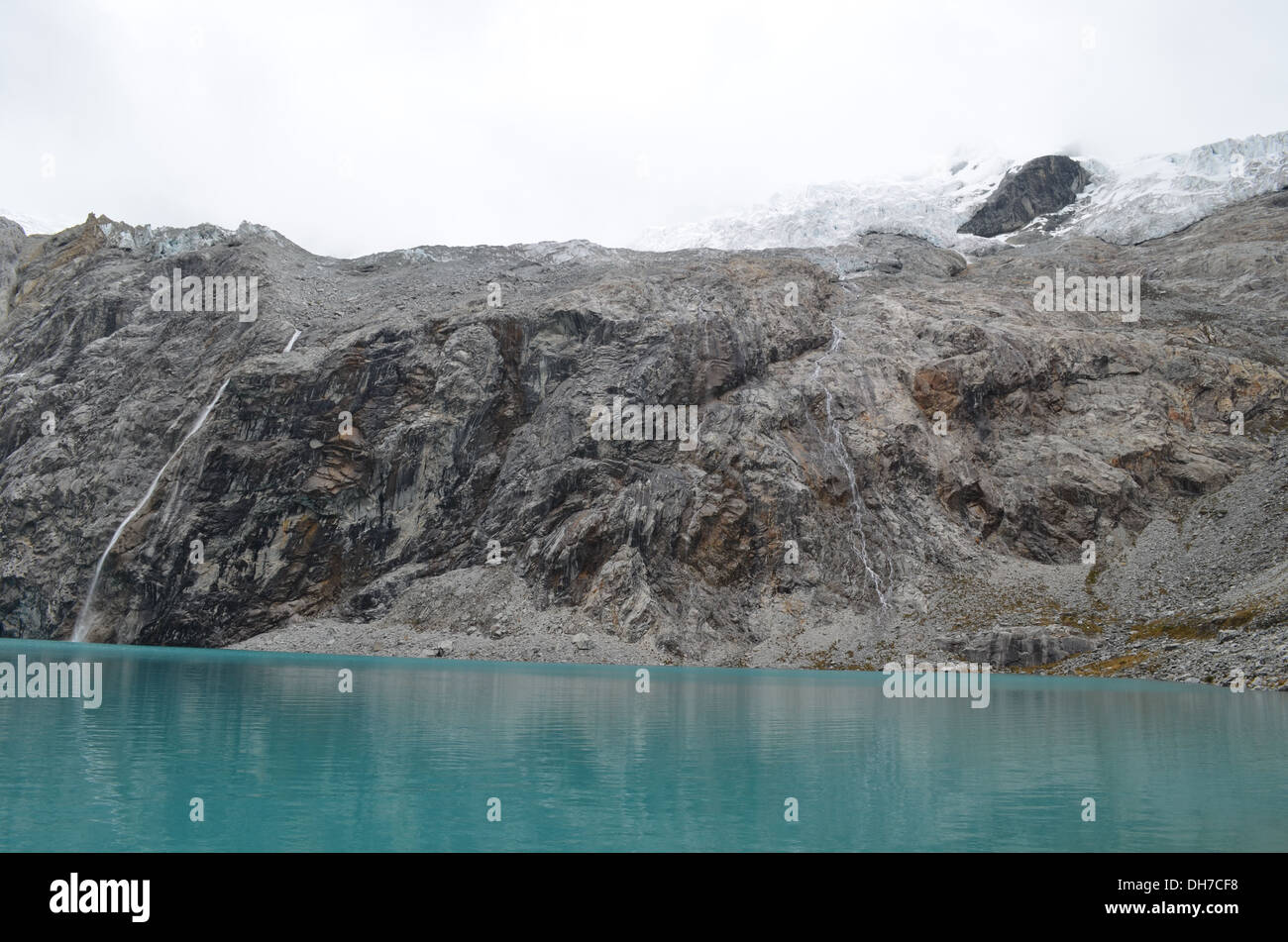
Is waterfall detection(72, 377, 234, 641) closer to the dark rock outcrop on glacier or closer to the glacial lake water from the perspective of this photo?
the glacial lake water

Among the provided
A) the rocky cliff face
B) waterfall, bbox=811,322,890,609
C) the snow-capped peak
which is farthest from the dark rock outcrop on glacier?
waterfall, bbox=811,322,890,609

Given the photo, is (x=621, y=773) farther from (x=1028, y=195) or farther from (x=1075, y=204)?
(x=1028, y=195)

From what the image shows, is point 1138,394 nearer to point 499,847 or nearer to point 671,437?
point 671,437

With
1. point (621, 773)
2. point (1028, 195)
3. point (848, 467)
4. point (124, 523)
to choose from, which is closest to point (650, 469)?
point (848, 467)

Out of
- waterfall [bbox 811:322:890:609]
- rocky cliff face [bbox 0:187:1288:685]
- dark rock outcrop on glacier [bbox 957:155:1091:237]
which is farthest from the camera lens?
dark rock outcrop on glacier [bbox 957:155:1091:237]

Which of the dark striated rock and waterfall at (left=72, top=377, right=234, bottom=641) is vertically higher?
waterfall at (left=72, top=377, right=234, bottom=641)

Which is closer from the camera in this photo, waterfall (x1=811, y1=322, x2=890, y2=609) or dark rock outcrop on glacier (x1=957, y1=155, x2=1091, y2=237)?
waterfall (x1=811, y1=322, x2=890, y2=609)

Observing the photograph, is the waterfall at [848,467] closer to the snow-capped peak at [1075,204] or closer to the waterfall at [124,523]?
the waterfall at [124,523]

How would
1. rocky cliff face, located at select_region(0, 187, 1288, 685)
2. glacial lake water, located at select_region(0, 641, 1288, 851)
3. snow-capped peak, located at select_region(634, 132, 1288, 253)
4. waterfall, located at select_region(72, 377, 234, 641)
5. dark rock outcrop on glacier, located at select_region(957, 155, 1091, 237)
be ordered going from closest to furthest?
glacial lake water, located at select_region(0, 641, 1288, 851), rocky cliff face, located at select_region(0, 187, 1288, 685), waterfall, located at select_region(72, 377, 234, 641), snow-capped peak, located at select_region(634, 132, 1288, 253), dark rock outcrop on glacier, located at select_region(957, 155, 1091, 237)
